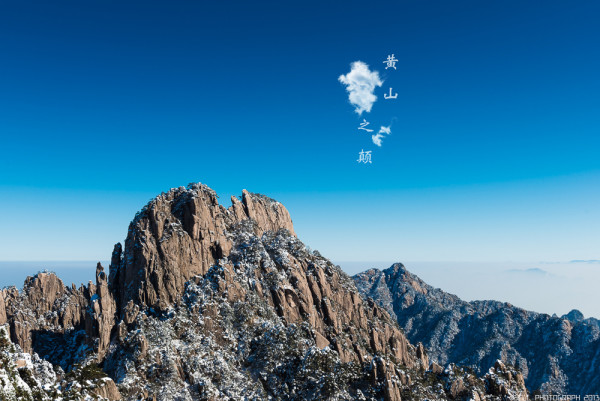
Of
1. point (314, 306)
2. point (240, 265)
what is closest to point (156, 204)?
point (240, 265)

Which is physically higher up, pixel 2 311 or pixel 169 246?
pixel 169 246

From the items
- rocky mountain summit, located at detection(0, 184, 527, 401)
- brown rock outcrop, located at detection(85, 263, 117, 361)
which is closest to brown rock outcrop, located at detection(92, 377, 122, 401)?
rocky mountain summit, located at detection(0, 184, 527, 401)

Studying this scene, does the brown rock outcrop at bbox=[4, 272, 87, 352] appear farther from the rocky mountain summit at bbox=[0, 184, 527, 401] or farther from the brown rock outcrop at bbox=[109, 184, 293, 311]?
the brown rock outcrop at bbox=[109, 184, 293, 311]

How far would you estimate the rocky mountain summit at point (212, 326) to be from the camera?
92750mm

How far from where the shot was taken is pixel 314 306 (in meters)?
136

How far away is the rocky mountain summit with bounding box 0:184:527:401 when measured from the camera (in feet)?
304

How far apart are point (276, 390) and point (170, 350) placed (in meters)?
30.4

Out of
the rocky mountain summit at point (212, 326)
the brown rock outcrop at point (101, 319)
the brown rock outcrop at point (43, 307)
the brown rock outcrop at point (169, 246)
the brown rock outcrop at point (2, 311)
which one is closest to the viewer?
the rocky mountain summit at point (212, 326)

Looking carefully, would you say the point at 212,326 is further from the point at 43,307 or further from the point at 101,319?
the point at 43,307

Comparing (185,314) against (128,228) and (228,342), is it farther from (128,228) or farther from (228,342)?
(128,228)

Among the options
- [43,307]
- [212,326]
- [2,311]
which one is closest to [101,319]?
[212,326]

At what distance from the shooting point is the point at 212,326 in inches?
4245

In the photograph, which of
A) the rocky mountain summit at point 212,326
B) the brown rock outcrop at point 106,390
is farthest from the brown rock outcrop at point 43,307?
the brown rock outcrop at point 106,390

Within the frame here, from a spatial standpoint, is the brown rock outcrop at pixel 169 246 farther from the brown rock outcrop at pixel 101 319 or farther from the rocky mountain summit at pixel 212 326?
the brown rock outcrop at pixel 101 319
